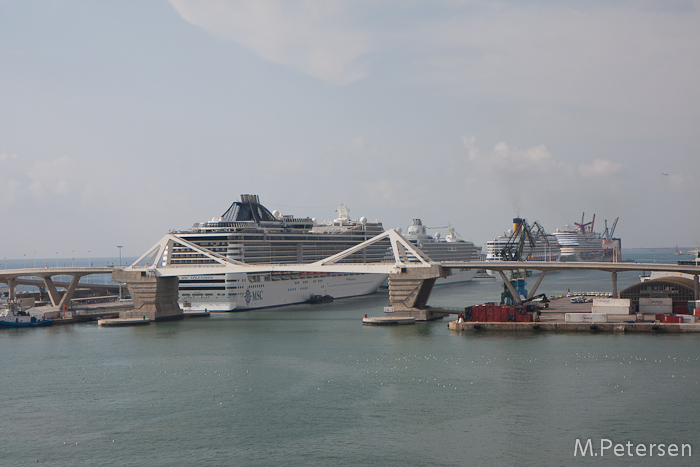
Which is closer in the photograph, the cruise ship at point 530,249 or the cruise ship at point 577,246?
the cruise ship at point 530,249

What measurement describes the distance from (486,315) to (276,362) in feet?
76.4

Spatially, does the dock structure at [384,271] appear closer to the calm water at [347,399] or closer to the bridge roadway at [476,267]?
the bridge roadway at [476,267]

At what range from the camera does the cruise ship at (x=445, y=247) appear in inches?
5305

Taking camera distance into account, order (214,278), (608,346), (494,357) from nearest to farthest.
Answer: (494,357) → (608,346) → (214,278)

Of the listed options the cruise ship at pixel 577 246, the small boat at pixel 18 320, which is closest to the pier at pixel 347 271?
the small boat at pixel 18 320

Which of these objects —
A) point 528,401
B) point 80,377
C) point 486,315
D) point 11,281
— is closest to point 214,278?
point 11,281

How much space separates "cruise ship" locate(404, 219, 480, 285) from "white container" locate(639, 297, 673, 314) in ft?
216

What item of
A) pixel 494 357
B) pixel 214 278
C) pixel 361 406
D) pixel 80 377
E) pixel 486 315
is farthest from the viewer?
pixel 214 278

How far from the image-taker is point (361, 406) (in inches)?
1398

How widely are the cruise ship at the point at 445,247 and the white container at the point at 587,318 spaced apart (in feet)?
227

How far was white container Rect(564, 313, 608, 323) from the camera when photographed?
60.2 meters

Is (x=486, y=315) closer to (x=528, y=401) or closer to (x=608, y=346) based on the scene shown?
(x=608, y=346)

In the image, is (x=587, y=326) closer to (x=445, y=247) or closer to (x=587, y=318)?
(x=587, y=318)

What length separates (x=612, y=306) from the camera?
209ft
